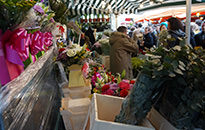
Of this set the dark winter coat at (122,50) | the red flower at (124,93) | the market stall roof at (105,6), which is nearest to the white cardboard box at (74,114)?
the red flower at (124,93)

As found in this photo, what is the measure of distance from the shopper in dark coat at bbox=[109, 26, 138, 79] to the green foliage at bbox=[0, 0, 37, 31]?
242 cm

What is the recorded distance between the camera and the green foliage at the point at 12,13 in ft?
2.84

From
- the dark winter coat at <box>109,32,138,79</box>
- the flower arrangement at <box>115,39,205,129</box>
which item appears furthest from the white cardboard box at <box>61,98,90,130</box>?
the dark winter coat at <box>109,32,138,79</box>

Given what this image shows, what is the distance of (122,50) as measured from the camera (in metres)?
3.32

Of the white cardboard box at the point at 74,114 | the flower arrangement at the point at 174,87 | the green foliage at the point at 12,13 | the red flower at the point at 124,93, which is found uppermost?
the green foliage at the point at 12,13

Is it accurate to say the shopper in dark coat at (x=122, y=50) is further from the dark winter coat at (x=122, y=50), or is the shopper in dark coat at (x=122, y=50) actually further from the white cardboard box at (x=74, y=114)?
the white cardboard box at (x=74, y=114)

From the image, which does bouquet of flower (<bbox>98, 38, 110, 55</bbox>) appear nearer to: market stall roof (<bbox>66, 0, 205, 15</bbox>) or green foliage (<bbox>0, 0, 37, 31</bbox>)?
market stall roof (<bbox>66, 0, 205, 15</bbox>)

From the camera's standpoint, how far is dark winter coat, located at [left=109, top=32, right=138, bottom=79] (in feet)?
10.6

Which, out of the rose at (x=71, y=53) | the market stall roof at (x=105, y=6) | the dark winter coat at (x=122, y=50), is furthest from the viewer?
the market stall roof at (x=105, y=6)

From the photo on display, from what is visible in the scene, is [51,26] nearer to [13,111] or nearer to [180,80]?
[13,111]

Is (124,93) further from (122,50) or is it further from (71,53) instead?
(122,50)

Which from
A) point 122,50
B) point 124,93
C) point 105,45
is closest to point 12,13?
point 124,93

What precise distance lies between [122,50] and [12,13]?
254 centimetres

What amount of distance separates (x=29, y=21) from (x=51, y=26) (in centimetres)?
97
